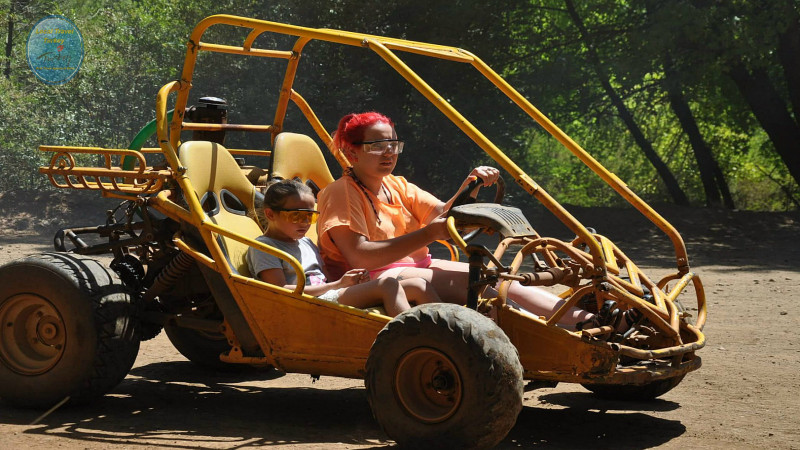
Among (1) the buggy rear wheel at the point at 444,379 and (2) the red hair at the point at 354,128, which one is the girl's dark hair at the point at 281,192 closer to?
(2) the red hair at the point at 354,128

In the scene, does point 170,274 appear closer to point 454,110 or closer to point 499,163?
point 454,110

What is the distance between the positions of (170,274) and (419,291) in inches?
54.6

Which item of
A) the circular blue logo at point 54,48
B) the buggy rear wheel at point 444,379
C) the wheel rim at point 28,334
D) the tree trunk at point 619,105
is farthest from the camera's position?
the circular blue logo at point 54,48

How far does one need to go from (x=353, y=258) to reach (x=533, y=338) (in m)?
0.97

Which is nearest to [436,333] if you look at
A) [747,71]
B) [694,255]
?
[694,255]

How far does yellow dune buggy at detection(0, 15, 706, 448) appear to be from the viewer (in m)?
4.34

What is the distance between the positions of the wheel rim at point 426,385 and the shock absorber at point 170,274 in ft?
4.97

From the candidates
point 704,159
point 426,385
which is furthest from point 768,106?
point 426,385

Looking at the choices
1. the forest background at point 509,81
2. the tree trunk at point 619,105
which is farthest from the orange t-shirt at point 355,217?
the tree trunk at point 619,105

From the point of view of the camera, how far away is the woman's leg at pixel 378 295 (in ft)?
15.5

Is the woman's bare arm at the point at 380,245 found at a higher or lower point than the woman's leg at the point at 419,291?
higher

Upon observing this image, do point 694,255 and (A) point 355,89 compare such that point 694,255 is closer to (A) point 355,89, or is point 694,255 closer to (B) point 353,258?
(A) point 355,89

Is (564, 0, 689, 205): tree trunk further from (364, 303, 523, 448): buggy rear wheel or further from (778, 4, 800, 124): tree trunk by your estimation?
(364, 303, 523, 448): buggy rear wheel

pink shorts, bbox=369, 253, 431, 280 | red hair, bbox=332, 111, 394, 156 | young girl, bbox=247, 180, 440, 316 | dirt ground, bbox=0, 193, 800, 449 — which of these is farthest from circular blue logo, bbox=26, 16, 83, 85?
pink shorts, bbox=369, 253, 431, 280
